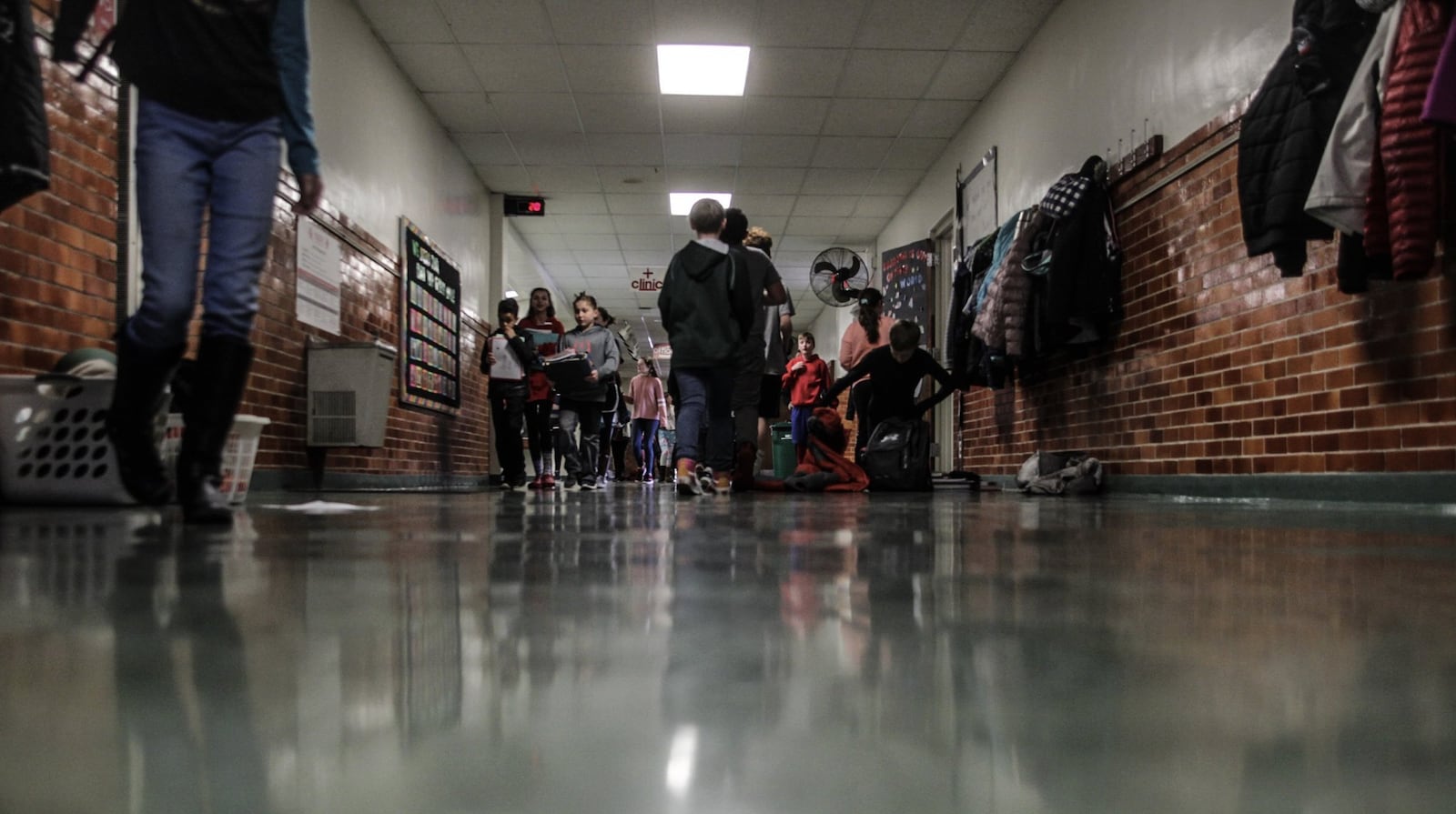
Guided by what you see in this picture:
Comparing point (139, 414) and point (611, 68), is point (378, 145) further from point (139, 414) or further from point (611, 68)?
point (139, 414)

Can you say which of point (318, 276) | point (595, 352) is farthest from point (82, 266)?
point (595, 352)

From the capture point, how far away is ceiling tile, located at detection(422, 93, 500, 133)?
728 cm

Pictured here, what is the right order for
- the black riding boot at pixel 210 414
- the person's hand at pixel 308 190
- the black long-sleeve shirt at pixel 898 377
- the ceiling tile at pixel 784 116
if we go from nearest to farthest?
1. the black riding boot at pixel 210 414
2. the person's hand at pixel 308 190
3. the black long-sleeve shirt at pixel 898 377
4. the ceiling tile at pixel 784 116

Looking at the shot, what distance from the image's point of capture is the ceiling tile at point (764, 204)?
980 cm

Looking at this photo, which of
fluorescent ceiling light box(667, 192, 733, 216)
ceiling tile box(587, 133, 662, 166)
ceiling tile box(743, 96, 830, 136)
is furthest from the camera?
fluorescent ceiling light box(667, 192, 733, 216)

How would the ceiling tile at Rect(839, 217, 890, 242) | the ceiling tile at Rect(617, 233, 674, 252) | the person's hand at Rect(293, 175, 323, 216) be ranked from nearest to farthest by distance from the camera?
1. the person's hand at Rect(293, 175, 323, 216)
2. the ceiling tile at Rect(839, 217, 890, 242)
3. the ceiling tile at Rect(617, 233, 674, 252)

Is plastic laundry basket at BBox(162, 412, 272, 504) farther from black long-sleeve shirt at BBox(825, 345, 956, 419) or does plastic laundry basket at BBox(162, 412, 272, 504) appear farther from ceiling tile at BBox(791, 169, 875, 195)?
ceiling tile at BBox(791, 169, 875, 195)

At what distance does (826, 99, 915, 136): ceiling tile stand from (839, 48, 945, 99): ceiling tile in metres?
0.14

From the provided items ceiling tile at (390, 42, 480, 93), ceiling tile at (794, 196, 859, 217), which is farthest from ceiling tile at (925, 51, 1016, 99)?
ceiling tile at (390, 42, 480, 93)

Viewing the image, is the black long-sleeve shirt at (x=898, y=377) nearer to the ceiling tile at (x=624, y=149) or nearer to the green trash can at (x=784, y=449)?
the green trash can at (x=784, y=449)

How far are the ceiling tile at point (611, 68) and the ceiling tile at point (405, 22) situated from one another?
797 mm

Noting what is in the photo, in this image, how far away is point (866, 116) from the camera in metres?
7.60

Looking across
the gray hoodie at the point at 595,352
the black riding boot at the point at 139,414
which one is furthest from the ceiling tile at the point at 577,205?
the black riding boot at the point at 139,414

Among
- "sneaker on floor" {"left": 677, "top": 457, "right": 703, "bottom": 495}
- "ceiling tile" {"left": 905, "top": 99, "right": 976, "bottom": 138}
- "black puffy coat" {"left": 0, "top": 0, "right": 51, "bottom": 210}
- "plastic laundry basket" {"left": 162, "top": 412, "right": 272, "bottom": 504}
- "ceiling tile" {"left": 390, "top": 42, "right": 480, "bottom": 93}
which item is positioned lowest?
"sneaker on floor" {"left": 677, "top": 457, "right": 703, "bottom": 495}
